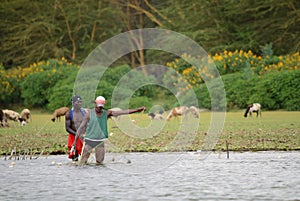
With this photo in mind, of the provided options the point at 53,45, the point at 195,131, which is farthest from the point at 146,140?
the point at 53,45

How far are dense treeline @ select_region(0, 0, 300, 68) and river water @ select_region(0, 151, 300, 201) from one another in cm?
2426

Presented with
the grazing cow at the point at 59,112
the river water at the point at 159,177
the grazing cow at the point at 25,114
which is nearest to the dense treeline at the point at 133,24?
the grazing cow at the point at 59,112

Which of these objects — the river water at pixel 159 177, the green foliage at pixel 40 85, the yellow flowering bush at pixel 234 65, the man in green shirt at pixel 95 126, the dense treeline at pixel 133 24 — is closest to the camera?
the river water at pixel 159 177

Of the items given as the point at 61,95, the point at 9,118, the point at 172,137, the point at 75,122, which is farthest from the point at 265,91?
the point at 75,122

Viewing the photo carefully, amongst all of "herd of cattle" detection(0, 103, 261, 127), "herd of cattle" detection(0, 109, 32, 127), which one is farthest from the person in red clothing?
"herd of cattle" detection(0, 109, 32, 127)

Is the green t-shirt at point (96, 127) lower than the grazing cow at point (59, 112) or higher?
lower

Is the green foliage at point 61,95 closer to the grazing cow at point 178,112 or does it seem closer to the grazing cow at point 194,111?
the grazing cow at point 178,112

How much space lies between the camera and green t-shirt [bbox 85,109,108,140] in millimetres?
14945

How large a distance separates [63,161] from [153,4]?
35.7 metres

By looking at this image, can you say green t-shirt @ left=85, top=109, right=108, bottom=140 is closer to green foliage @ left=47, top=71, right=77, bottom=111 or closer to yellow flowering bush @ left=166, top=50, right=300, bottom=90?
yellow flowering bush @ left=166, top=50, right=300, bottom=90

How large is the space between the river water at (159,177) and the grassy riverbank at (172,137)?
1.44 metres

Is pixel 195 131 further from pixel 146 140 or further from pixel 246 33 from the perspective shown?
pixel 246 33

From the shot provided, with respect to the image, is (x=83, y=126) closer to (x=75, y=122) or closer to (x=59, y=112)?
(x=75, y=122)

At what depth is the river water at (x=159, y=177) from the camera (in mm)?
11328
